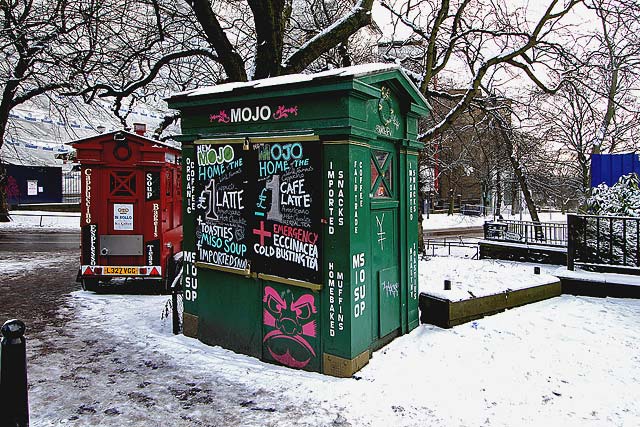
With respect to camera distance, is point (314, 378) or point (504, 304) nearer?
point (314, 378)

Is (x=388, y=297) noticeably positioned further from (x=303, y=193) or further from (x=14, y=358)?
(x=14, y=358)

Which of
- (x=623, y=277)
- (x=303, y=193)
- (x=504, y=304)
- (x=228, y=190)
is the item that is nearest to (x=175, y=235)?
(x=228, y=190)

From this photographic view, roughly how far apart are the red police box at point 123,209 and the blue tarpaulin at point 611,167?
986cm

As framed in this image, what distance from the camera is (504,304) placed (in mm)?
7465

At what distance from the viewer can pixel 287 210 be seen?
5320 mm

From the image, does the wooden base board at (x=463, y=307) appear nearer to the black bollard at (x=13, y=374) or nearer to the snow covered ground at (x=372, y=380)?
the snow covered ground at (x=372, y=380)

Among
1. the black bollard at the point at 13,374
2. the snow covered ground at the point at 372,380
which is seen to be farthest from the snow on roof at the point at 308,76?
the black bollard at the point at 13,374

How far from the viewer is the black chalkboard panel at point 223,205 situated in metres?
5.66

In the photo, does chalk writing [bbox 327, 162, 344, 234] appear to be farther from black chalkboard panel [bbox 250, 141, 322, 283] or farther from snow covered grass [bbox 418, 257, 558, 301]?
snow covered grass [bbox 418, 257, 558, 301]

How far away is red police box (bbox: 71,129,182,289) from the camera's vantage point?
29.1 feet

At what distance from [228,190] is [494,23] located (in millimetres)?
10907

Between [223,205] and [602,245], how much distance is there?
735 cm

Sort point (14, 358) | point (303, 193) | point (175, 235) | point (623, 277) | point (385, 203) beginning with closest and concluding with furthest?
point (14, 358), point (303, 193), point (385, 203), point (623, 277), point (175, 235)

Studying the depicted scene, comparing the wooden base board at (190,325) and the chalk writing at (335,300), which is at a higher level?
the chalk writing at (335,300)
